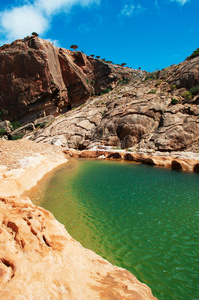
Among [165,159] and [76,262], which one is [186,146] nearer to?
[165,159]

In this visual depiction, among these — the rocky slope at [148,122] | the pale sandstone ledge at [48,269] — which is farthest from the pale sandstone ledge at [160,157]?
the pale sandstone ledge at [48,269]

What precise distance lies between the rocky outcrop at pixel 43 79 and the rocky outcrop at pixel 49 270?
139 feet

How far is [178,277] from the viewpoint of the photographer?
344 cm

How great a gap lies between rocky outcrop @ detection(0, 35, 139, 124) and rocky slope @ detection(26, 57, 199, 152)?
1254 cm

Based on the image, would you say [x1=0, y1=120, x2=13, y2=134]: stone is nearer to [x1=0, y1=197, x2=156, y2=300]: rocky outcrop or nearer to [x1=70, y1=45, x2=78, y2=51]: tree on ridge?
[x1=70, y1=45, x2=78, y2=51]: tree on ridge

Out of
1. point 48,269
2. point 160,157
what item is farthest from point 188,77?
point 48,269

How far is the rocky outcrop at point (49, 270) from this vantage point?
207 centimetres

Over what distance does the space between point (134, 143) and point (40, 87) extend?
2967 centimetres

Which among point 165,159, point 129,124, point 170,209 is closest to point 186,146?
point 165,159

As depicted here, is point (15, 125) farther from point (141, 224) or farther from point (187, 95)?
point (141, 224)

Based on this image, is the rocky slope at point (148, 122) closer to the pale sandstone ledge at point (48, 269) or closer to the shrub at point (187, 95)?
the shrub at point (187, 95)

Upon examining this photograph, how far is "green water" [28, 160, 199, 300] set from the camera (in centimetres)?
354

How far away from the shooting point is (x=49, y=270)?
239cm

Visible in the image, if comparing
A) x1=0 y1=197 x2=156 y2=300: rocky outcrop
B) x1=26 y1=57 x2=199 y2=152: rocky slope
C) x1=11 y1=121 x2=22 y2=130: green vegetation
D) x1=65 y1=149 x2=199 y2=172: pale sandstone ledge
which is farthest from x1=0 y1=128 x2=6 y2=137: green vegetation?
x1=0 y1=197 x2=156 y2=300: rocky outcrop
